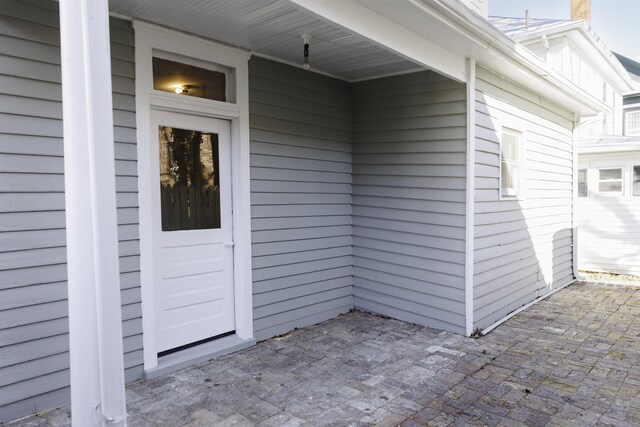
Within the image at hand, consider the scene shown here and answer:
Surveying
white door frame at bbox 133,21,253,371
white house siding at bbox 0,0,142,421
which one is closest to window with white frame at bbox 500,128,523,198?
white door frame at bbox 133,21,253,371

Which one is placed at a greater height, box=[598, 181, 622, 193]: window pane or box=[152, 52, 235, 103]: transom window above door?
box=[152, 52, 235, 103]: transom window above door

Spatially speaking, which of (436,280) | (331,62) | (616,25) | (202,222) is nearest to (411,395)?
(436,280)

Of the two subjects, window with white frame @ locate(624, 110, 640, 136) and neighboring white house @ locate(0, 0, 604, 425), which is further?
window with white frame @ locate(624, 110, 640, 136)

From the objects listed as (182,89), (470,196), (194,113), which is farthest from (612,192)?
(182,89)

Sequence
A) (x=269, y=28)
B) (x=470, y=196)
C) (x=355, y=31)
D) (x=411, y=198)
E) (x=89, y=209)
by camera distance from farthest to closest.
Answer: (x=411, y=198)
(x=470, y=196)
(x=269, y=28)
(x=355, y=31)
(x=89, y=209)

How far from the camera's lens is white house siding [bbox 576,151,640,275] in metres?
7.84

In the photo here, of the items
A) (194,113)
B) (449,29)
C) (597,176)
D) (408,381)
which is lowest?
(408,381)

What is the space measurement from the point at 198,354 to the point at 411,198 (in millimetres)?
2539

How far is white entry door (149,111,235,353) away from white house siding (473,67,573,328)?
240 cm

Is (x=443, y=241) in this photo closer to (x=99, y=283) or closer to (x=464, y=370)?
(x=464, y=370)

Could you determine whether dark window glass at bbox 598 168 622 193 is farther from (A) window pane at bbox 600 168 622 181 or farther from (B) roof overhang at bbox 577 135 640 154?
(B) roof overhang at bbox 577 135 640 154

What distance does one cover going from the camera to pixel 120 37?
121 inches

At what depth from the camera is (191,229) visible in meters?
3.61

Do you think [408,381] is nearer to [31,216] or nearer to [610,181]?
[31,216]
